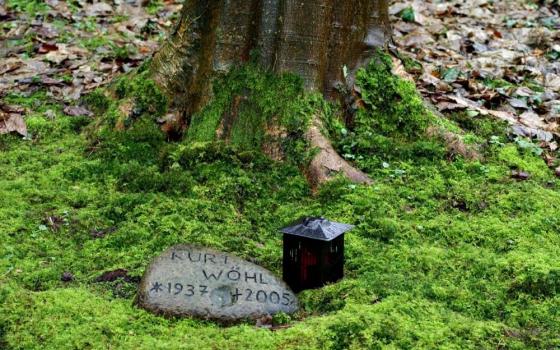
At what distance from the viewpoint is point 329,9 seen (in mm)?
4836

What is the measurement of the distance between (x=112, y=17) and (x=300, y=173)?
478 cm

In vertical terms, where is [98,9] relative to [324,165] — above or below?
above

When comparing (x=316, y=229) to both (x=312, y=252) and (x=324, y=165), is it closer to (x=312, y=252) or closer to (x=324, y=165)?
(x=312, y=252)

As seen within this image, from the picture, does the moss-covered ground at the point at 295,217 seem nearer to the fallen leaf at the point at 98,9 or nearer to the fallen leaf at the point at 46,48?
the fallen leaf at the point at 46,48

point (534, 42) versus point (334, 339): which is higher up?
point (534, 42)

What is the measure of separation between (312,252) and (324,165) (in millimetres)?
1140

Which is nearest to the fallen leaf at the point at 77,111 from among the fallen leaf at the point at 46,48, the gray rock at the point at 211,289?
the fallen leaf at the point at 46,48

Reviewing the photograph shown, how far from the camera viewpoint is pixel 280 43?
481cm

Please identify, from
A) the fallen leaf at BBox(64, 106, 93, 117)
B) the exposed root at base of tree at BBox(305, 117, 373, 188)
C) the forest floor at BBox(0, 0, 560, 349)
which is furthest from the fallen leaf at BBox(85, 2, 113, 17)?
the exposed root at base of tree at BBox(305, 117, 373, 188)

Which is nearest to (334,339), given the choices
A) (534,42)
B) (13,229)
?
(13,229)

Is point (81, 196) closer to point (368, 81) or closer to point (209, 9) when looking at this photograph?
point (209, 9)

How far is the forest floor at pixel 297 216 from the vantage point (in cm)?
327

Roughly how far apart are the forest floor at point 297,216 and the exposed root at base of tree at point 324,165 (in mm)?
88

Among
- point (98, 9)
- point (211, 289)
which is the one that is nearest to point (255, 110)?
point (211, 289)
